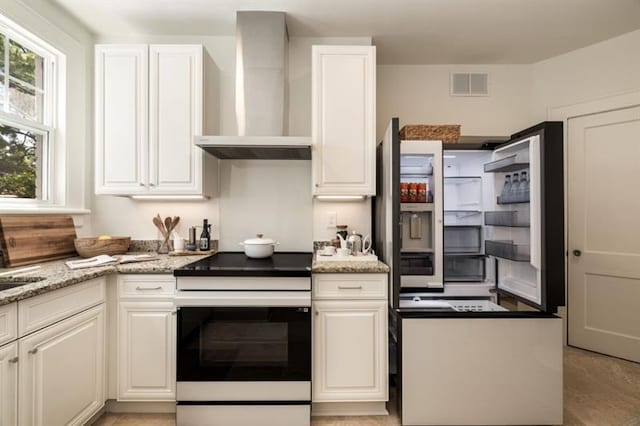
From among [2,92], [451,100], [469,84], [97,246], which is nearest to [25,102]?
[2,92]

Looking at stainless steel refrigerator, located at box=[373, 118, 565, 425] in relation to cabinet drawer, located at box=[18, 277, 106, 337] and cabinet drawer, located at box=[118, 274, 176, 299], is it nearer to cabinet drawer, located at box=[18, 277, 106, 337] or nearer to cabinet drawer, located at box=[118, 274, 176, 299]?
cabinet drawer, located at box=[118, 274, 176, 299]

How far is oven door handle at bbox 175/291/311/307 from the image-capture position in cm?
181

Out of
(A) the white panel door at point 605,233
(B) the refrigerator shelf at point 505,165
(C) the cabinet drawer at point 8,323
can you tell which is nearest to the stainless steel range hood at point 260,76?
(B) the refrigerator shelf at point 505,165

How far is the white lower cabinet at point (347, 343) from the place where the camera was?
6.28ft

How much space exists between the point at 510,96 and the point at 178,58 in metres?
2.97

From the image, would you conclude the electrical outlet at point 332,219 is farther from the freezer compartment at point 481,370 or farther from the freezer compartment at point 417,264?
the freezer compartment at point 481,370

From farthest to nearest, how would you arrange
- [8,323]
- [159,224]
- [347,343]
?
1. [159,224]
2. [347,343]
3. [8,323]

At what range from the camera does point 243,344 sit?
1.81 metres

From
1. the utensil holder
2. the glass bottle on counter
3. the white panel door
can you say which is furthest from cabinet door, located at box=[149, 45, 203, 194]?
the white panel door

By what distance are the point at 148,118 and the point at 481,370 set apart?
279cm

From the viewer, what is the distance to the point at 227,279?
1.82 meters

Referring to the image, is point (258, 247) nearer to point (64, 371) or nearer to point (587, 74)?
point (64, 371)

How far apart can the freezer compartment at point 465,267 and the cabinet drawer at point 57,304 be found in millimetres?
2270

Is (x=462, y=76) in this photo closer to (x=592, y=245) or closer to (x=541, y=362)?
(x=592, y=245)
